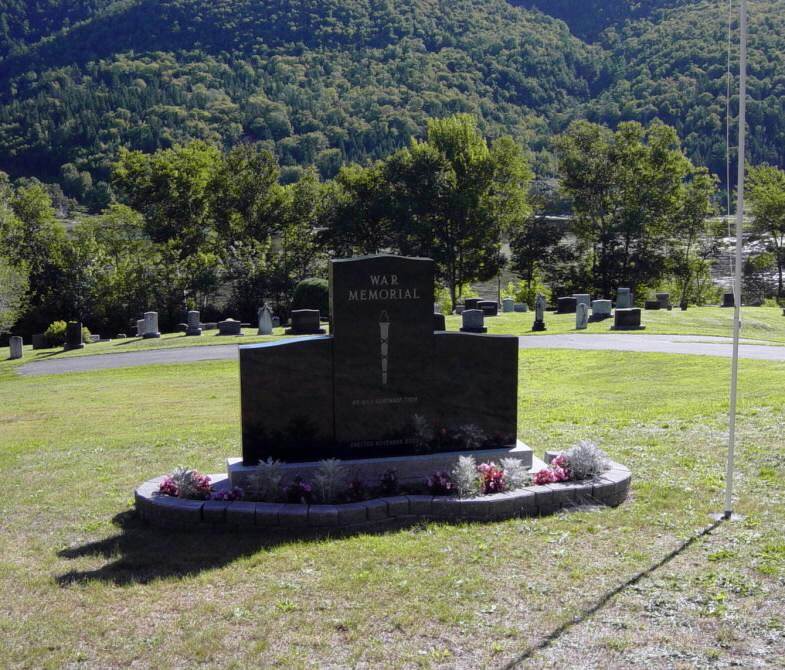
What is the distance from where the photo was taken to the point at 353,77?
15962 centimetres

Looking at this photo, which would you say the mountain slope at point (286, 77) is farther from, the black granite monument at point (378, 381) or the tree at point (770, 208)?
the black granite monument at point (378, 381)

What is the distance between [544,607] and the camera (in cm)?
620

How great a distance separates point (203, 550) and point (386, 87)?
490ft

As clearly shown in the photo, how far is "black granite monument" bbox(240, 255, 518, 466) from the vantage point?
921cm

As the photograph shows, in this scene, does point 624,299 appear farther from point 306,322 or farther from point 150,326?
point 150,326

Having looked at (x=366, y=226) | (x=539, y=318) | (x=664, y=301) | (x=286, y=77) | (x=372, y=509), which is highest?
(x=286, y=77)

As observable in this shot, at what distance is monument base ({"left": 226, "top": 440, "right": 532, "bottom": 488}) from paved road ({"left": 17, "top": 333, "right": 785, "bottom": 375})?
44.8ft

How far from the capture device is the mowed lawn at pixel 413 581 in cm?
564

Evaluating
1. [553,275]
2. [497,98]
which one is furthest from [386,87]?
[553,275]

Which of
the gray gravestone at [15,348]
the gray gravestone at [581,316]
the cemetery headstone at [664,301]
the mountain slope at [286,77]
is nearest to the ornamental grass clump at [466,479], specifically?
the gray gravestone at [581,316]

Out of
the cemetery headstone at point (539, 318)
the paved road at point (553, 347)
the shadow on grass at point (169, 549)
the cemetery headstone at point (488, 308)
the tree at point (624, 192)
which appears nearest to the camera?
the shadow on grass at point (169, 549)

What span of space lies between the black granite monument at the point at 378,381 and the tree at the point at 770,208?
57623 mm

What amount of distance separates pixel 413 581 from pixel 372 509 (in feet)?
5.38

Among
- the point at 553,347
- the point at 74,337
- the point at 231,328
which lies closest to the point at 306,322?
the point at 231,328
